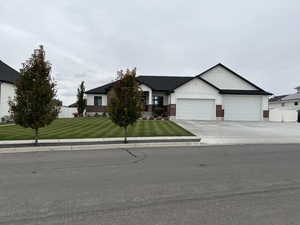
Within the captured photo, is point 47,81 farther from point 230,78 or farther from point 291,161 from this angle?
point 230,78

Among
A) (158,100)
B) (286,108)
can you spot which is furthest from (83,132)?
(286,108)

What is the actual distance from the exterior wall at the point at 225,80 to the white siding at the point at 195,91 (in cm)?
428

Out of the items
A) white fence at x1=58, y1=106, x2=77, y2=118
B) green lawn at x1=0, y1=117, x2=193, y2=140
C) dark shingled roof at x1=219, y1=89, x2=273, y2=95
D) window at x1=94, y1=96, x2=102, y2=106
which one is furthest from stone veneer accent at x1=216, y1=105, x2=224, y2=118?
white fence at x1=58, y1=106, x2=77, y2=118

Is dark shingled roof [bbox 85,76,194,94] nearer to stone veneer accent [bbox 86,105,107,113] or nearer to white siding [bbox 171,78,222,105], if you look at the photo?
white siding [bbox 171,78,222,105]

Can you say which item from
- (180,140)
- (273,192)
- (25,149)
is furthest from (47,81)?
(273,192)

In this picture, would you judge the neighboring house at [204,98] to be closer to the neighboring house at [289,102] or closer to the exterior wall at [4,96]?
the exterior wall at [4,96]

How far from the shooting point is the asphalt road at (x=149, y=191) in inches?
161

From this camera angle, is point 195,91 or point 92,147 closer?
point 92,147

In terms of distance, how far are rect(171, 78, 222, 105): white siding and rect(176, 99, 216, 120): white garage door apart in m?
0.55

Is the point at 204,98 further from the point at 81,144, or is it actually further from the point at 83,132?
the point at 81,144

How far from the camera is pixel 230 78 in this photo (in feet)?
116

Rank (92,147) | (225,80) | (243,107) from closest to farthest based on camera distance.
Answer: (92,147)
(243,107)
(225,80)

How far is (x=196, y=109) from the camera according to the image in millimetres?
31562

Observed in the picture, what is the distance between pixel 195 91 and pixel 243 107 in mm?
7266
